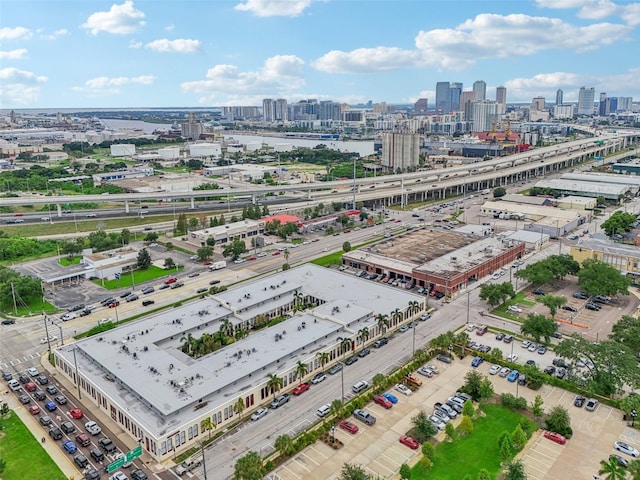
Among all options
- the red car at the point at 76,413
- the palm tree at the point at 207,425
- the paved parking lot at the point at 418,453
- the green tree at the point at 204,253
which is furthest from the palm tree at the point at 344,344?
the green tree at the point at 204,253

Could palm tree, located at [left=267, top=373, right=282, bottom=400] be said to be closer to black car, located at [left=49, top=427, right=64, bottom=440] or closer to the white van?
the white van

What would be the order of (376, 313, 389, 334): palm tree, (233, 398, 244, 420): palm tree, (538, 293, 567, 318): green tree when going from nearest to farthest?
1. (233, 398, 244, 420): palm tree
2. (376, 313, 389, 334): palm tree
3. (538, 293, 567, 318): green tree

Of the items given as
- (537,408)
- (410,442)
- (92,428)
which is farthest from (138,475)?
(537,408)

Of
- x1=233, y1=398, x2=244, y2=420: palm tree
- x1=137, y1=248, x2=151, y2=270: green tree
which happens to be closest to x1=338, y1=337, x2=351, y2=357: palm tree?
x1=233, y1=398, x2=244, y2=420: palm tree

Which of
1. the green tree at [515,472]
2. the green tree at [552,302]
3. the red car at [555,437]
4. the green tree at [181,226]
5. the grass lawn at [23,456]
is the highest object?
the green tree at [181,226]

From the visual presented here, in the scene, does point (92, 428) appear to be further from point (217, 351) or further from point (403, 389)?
point (403, 389)

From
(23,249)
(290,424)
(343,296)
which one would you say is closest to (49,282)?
(23,249)

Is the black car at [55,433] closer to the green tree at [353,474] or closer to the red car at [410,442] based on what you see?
the green tree at [353,474]
